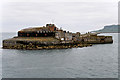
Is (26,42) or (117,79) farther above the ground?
(26,42)

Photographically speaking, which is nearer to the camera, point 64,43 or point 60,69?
point 60,69

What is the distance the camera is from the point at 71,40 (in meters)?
96.6

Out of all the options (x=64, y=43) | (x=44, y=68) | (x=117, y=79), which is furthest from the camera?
(x=64, y=43)

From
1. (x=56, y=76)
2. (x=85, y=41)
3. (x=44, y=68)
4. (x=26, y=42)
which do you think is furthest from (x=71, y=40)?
(x=56, y=76)

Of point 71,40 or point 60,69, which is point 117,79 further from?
point 71,40

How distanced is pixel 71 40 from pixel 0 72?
6170 centimetres

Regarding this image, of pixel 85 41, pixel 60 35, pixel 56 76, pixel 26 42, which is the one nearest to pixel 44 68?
pixel 56 76

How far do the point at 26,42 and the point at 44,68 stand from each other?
4515 centimetres

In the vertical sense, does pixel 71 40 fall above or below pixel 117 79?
above

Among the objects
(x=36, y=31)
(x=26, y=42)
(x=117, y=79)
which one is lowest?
(x=117, y=79)

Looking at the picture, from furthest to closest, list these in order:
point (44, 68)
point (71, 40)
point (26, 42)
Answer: point (71, 40) → point (26, 42) → point (44, 68)

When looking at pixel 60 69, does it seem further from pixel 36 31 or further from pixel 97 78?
pixel 36 31

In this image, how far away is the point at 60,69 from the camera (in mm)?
40594

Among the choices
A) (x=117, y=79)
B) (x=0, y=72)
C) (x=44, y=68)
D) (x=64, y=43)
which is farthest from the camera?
(x=64, y=43)
